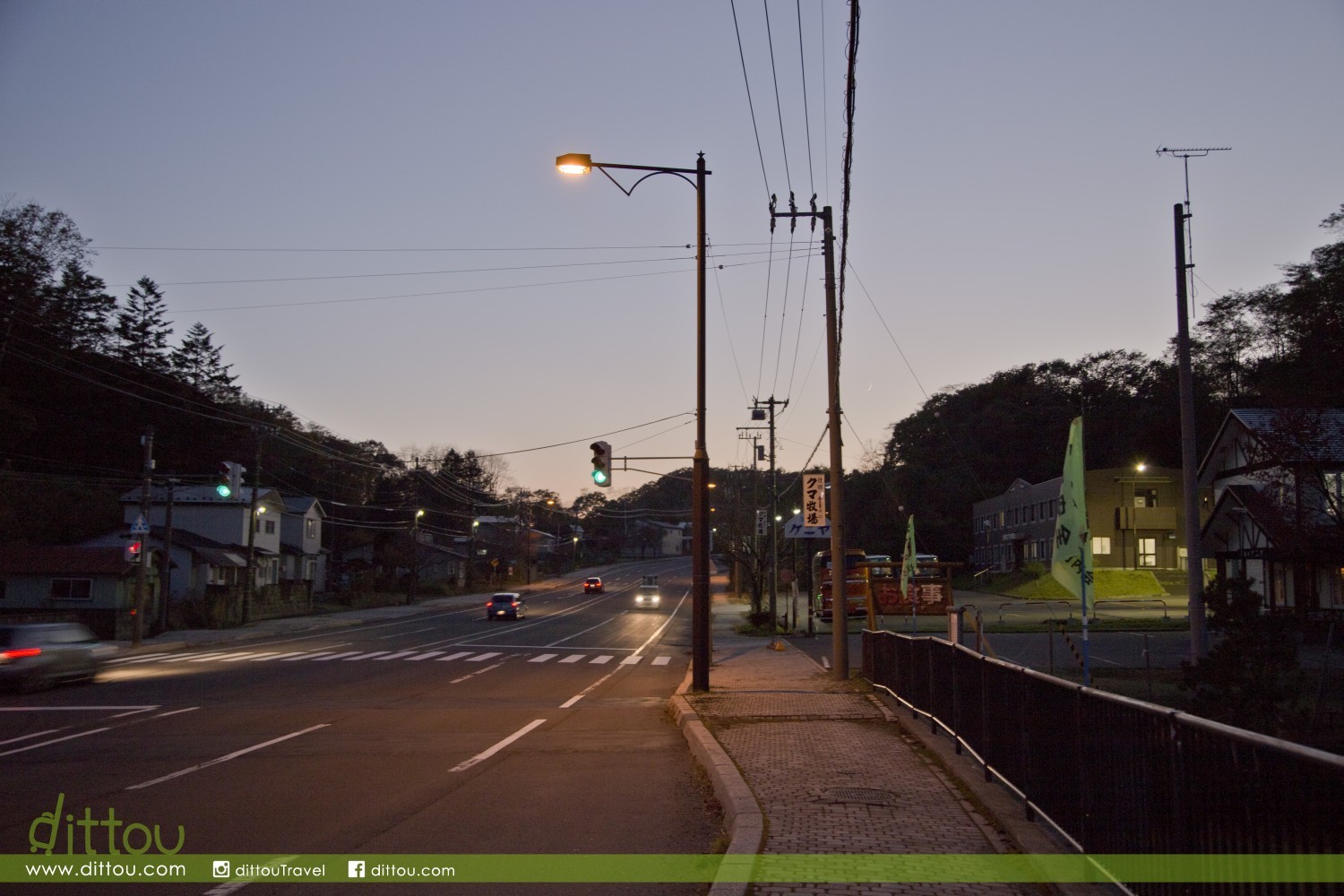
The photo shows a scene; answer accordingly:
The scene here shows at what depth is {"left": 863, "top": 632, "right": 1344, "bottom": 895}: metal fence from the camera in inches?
145

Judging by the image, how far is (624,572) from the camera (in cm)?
12669

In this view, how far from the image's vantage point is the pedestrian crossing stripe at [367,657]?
2878 cm

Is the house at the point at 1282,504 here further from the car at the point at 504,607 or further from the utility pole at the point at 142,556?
the utility pole at the point at 142,556

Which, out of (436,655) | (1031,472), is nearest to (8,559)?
(436,655)

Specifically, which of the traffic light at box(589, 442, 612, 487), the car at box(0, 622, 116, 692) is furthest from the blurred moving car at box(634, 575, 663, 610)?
the traffic light at box(589, 442, 612, 487)

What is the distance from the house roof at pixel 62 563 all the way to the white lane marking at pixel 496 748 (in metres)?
35.0

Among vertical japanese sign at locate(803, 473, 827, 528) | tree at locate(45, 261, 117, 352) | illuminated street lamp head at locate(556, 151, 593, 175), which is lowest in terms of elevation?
vertical japanese sign at locate(803, 473, 827, 528)

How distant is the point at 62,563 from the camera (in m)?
43.2

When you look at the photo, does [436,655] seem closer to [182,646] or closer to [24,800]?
[182,646]

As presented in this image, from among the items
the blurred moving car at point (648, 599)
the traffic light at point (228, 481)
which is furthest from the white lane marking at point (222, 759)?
the blurred moving car at point (648, 599)

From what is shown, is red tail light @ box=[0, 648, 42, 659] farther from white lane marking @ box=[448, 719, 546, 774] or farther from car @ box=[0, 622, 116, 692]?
white lane marking @ box=[448, 719, 546, 774]

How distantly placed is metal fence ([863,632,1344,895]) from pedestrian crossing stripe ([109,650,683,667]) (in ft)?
69.8

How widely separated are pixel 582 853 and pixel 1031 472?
9413 centimetres

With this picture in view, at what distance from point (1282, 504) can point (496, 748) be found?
90.8 feet
